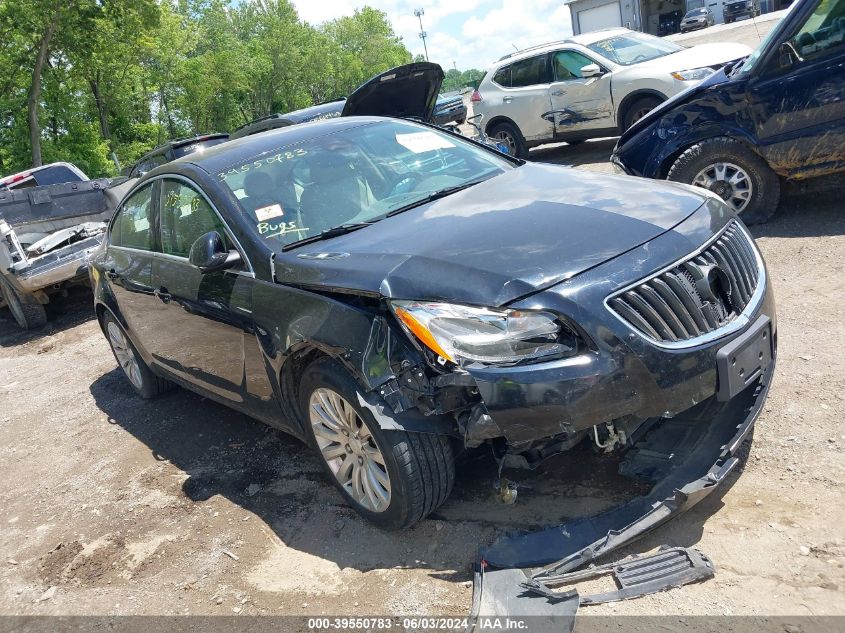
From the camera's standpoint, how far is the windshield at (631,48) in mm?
10391

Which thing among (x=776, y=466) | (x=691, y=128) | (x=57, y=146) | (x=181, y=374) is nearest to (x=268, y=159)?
(x=181, y=374)

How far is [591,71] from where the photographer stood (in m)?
10.2

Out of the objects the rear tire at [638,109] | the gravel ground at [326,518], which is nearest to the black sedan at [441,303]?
the gravel ground at [326,518]

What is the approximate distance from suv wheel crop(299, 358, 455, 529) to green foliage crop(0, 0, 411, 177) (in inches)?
835

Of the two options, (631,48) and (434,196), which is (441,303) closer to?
(434,196)

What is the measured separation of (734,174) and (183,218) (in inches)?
178

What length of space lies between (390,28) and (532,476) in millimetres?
80476

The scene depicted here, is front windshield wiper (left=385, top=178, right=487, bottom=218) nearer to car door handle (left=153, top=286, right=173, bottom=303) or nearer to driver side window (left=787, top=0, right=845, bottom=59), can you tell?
car door handle (left=153, top=286, right=173, bottom=303)

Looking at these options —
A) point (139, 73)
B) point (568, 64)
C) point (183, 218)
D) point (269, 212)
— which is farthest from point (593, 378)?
point (139, 73)

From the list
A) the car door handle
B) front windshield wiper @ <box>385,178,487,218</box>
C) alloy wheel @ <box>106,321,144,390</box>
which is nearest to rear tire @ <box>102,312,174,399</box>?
alloy wheel @ <box>106,321,144,390</box>

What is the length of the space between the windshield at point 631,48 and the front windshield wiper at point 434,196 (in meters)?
7.31

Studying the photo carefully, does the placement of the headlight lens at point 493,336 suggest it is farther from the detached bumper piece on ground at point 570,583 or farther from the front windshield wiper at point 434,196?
the front windshield wiper at point 434,196

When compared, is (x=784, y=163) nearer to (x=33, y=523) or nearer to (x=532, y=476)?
(x=532, y=476)

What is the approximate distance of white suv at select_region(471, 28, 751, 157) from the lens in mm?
9766
